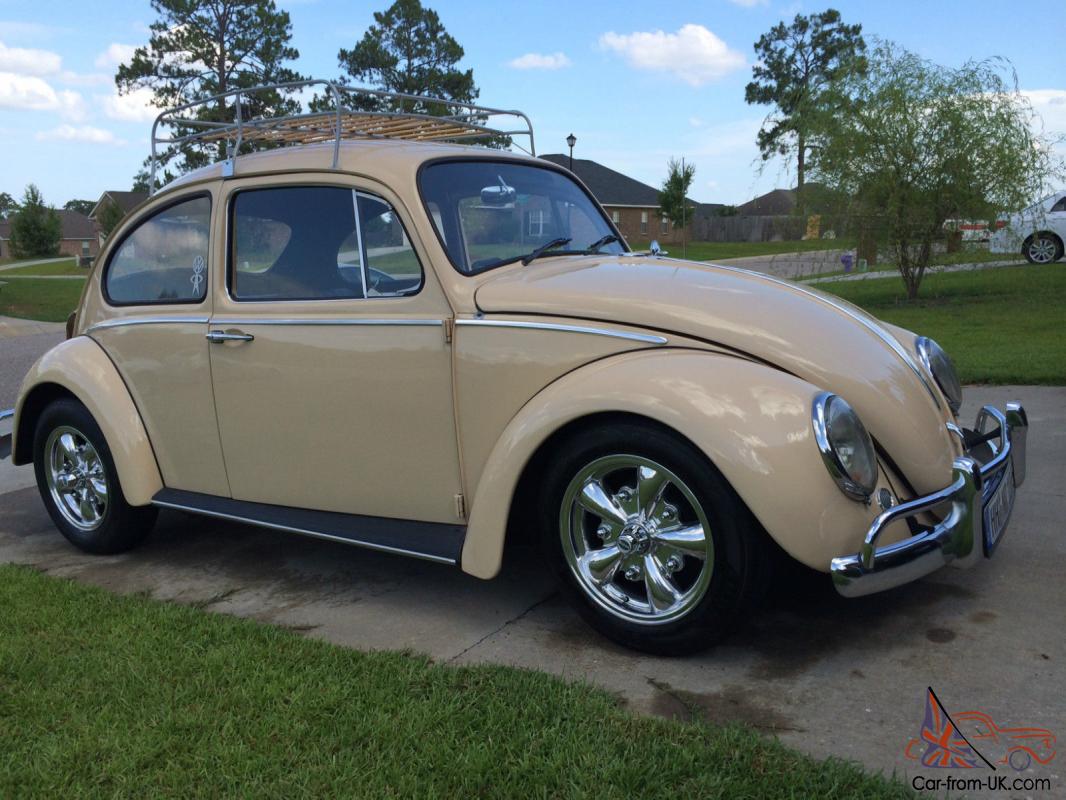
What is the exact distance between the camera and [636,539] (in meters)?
3.14

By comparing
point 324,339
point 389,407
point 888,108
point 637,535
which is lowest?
point 637,535

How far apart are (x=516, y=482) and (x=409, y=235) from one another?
43.2 inches

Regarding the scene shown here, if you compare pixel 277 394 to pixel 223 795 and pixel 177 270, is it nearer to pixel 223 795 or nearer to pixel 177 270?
pixel 177 270

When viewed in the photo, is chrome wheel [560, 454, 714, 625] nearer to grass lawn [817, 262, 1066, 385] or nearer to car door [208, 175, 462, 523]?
car door [208, 175, 462, 523]

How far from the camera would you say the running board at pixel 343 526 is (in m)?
3.48

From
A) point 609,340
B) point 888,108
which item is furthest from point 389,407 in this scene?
point 888,108

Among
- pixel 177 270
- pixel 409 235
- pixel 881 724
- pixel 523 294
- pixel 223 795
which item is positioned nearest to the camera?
pixel 223 795

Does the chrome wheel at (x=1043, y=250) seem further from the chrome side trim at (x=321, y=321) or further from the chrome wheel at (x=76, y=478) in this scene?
the chrome wheel at (x=76, y=478)

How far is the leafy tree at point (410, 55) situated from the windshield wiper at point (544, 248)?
1448 inches

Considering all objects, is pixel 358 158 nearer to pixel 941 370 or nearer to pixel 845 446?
pixel 845 446

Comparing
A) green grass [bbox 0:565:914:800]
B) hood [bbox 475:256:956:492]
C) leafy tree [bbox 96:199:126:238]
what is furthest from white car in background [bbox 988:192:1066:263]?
leafy tree [bbox 96:199:126:238]

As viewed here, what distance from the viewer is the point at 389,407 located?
3.59 m

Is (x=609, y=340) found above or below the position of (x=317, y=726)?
above

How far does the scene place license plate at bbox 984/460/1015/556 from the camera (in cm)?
319
